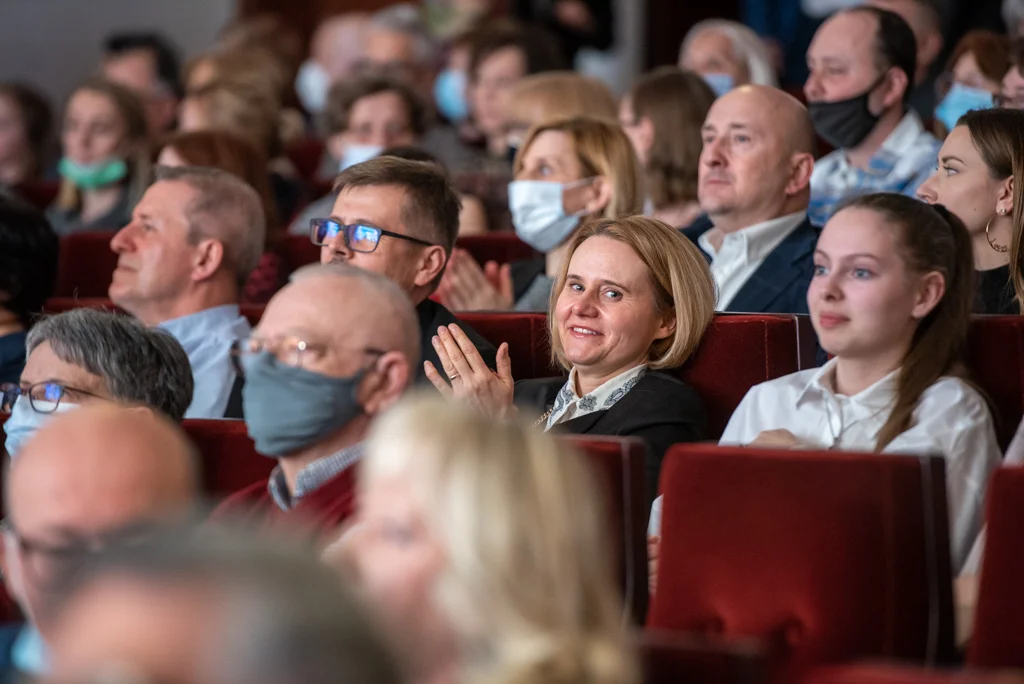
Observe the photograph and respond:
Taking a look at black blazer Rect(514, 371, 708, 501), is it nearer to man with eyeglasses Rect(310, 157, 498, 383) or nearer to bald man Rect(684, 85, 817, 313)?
man with eyeglasses Rect(310, 157, 498, 383)

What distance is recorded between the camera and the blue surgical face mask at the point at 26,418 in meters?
2.39

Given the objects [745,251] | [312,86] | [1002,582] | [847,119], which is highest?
[847,119]

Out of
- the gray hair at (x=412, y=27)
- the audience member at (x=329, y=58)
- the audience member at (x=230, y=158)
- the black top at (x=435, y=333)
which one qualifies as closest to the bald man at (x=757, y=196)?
the black top at (x=435, y=333)

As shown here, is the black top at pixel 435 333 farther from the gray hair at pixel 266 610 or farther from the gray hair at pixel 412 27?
the gray hair at pixel 412 27

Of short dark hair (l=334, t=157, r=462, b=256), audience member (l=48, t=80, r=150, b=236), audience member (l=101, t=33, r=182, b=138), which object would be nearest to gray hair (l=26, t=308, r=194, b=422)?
short dark hair (l=334, t=157, r=462, b=256)

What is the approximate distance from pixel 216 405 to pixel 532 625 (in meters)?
1.91

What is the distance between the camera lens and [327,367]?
6.44 ft

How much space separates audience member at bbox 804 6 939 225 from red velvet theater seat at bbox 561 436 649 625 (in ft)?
6.26

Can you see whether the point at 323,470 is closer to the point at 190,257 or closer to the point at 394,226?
the point at 394,226

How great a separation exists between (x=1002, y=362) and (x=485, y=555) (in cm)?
137

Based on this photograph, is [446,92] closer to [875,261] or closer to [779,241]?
[779,241]

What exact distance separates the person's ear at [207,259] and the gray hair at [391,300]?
133cm

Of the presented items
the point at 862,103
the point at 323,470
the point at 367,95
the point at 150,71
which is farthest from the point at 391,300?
the point at 150,71

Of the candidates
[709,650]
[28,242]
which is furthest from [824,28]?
[709,650]
